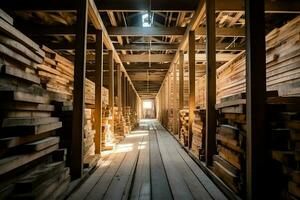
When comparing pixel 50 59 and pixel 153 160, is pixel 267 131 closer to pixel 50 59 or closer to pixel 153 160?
pixel 153 160

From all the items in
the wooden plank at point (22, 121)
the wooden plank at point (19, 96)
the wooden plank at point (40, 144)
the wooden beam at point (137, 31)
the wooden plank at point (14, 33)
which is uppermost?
the wooden beam at point (137, 31)

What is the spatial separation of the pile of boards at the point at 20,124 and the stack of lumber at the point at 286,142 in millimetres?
2579

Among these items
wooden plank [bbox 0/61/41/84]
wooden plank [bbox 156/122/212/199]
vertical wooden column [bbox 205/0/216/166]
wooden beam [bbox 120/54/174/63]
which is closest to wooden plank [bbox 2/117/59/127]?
wooden plank [bbox 0/61/41/84]

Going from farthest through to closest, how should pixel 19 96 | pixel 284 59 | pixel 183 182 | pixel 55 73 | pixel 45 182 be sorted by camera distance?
pixel 55 73, pixel 284 59, pixel 183 182, pixel 45 182, pixel 19 96

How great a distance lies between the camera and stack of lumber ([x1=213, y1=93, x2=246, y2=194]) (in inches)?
136

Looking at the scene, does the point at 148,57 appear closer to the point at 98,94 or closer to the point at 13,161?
the point at 98,94

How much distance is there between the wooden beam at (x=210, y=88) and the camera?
5.28 metres

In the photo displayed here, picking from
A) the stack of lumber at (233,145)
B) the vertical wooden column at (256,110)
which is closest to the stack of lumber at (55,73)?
the stack of lumber at (233,145)

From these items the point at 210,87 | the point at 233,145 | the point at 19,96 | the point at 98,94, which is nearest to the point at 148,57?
the point at 98,94

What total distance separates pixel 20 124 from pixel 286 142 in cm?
301

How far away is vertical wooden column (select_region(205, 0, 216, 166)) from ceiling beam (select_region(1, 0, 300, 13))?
4.62 feet

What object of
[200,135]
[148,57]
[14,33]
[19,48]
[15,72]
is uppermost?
[148,57]

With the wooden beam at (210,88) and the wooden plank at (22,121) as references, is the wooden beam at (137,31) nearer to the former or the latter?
the wooden beam at (210,88)

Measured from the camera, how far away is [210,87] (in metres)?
5.45
